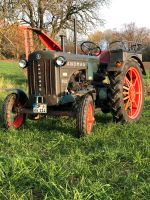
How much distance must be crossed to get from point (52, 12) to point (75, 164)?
980 inches

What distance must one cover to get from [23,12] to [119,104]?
20.6 m

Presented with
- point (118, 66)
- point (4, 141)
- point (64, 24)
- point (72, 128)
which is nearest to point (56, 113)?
point (72, 128)

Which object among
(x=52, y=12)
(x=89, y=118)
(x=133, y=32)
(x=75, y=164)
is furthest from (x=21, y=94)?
(x=133, y=32)

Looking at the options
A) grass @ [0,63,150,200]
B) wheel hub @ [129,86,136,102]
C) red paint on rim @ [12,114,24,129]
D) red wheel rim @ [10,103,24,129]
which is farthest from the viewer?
wheel hub @ [129,86,136,102]

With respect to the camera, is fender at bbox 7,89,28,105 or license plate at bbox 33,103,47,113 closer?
license plate at bbox 33,103,47,113

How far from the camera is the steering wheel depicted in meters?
8.44

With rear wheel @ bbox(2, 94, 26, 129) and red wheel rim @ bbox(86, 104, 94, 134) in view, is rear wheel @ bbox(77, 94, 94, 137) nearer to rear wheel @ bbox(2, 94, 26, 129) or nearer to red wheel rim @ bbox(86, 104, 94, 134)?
red wheel rim @ bbox(86, 104, 94, 134)

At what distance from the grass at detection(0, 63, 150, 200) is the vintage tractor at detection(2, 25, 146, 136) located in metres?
0.37

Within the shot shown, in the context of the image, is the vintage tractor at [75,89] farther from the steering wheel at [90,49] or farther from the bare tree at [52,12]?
the bare tree at [52,12]

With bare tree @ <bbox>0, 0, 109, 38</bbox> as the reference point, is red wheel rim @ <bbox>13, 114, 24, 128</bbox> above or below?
below

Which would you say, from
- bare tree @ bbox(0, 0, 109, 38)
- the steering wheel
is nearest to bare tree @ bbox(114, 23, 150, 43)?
bare tree @ bbox(0, 0, 109, 38)

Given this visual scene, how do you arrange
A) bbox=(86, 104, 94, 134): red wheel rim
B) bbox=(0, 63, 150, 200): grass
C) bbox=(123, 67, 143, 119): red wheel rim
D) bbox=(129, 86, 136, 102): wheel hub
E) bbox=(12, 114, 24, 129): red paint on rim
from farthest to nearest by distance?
1. bbox=(129, 86, 136, 102): wheel hub
2. bbox=(123, 67, 143, 119): red wheel rim
3. bbox=(12, 114, 24, 129): red paint on rim
4. bbox=(86, 104, 94, 134): red wheel rim
5. bbox=(0, 63, 150, 200): grass

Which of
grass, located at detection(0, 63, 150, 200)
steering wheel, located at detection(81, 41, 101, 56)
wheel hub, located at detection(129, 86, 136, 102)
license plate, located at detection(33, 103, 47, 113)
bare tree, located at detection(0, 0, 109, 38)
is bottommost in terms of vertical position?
grass, located at detection(0, 63, 150, 200)

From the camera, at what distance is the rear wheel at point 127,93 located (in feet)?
23.0
